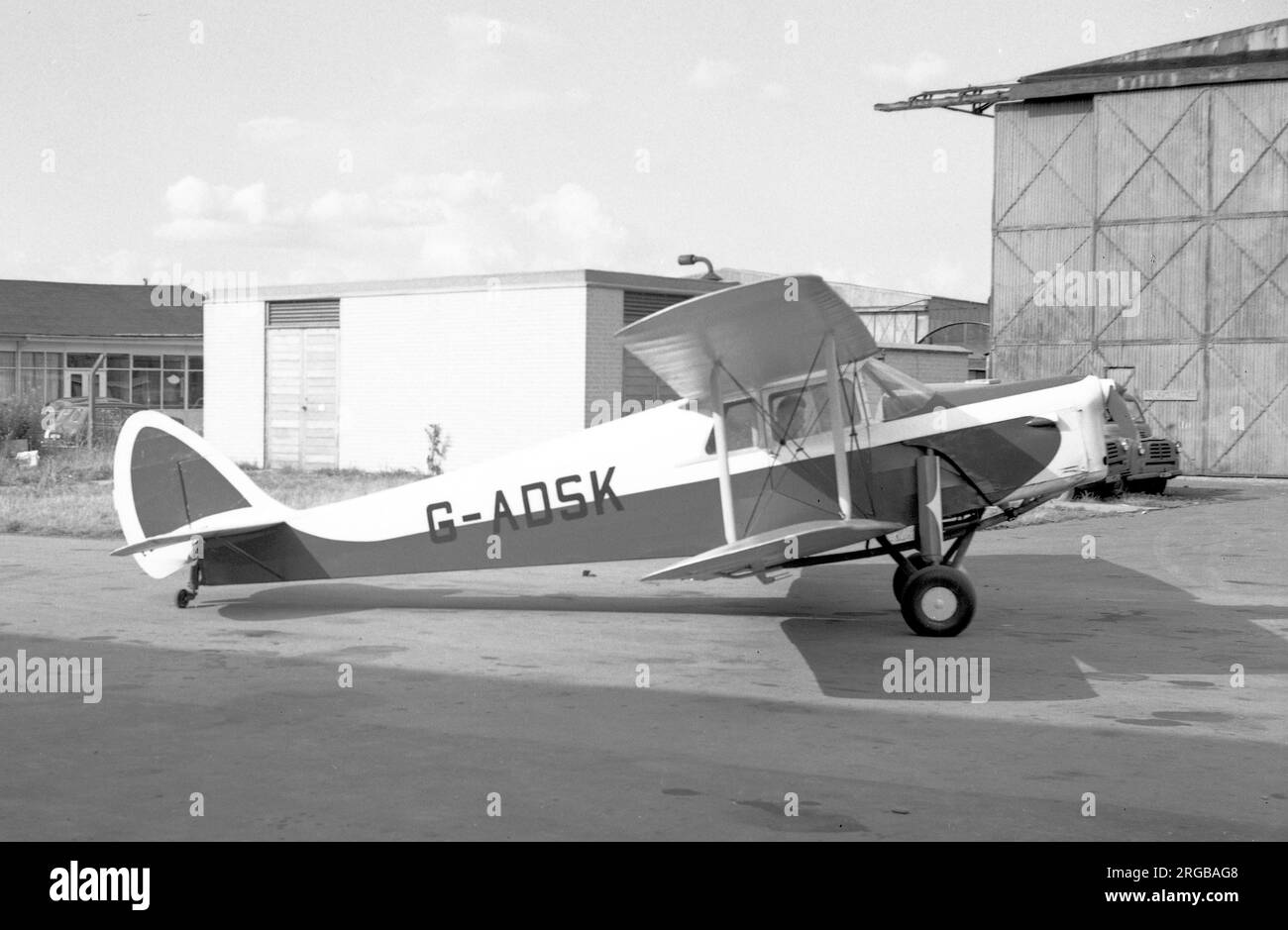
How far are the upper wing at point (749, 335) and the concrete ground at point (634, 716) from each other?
81.5 inches

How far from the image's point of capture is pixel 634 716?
294 inches

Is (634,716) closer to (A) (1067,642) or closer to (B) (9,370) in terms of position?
(A) (1067,642)

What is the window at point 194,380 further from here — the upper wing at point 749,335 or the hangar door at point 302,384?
the upper wing at point 749,335

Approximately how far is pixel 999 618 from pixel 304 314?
70.5 ft

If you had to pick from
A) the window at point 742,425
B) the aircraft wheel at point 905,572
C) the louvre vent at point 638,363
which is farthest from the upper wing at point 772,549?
the louvre vent at point 638,363

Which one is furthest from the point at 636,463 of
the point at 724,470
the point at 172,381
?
the point at 172,381

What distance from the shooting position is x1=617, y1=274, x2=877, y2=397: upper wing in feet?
27.7

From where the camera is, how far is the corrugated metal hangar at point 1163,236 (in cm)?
3209

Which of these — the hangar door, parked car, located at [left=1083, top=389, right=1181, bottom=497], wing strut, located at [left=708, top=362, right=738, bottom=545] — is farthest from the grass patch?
the hangar door

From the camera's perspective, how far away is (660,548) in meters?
10.7

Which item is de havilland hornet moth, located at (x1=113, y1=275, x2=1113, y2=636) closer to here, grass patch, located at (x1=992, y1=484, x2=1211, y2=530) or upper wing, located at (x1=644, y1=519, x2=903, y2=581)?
upper wing, located at (x1=644, y1=519, x2=903, y2=581)
